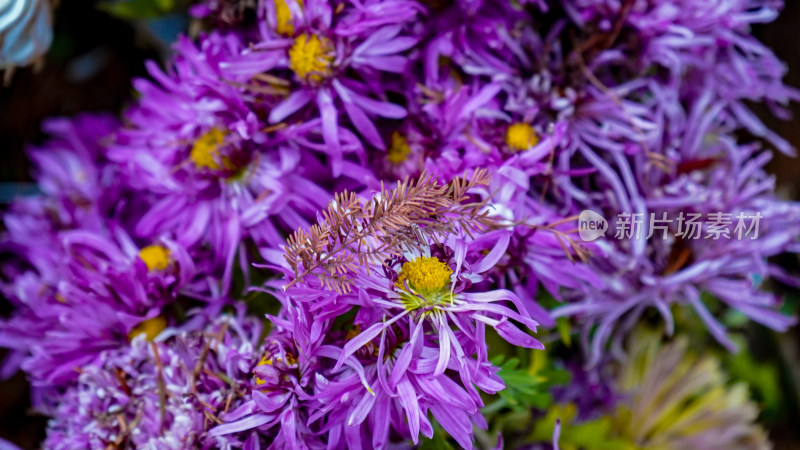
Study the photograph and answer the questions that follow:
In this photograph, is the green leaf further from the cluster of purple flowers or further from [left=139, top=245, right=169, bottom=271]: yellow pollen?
[left=139, top=245, right=169, bottom=271]: yellow pollen

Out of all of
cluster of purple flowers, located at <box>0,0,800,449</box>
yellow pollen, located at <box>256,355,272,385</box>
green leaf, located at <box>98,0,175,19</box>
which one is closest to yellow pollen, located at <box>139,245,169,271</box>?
A: cluster of purple flowers, located at <box>0,0,800,449</box>

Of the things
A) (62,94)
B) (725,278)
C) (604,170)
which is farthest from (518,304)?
(62,94)

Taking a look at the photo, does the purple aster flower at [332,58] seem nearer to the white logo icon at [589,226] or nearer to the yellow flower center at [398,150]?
the yellow flower center at [398,150]

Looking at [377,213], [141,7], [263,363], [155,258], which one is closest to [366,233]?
[377,213]

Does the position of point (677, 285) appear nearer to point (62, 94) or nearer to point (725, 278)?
point (725, 278)

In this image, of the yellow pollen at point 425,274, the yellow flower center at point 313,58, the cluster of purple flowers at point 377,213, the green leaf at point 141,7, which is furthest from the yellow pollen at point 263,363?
the green leaf at point 141,7

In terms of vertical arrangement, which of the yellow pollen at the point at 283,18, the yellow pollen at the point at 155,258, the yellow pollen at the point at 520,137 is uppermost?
the yellow pollen at the point at 283,18

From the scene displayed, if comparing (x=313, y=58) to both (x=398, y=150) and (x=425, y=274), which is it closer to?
(x=398, y=150)
